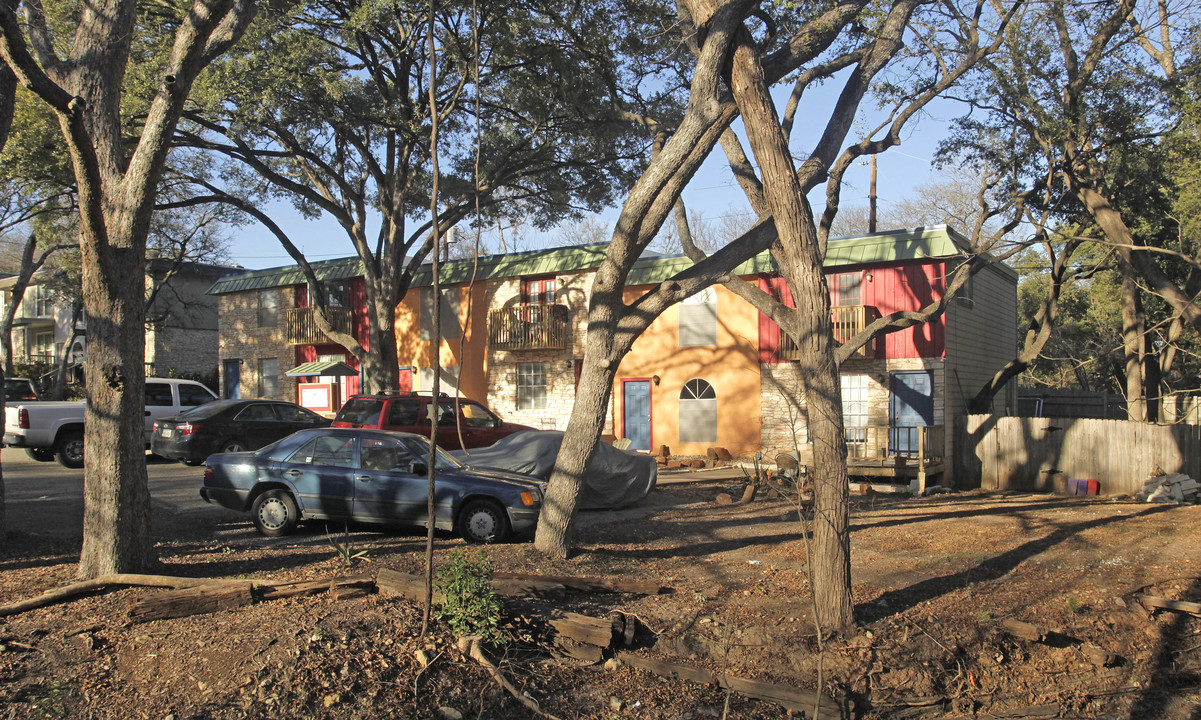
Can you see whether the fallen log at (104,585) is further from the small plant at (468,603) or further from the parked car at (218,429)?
the parked car at (218,429)

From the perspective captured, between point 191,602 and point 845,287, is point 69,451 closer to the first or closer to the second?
point 191,602

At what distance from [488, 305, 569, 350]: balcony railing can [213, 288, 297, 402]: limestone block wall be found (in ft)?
29.1

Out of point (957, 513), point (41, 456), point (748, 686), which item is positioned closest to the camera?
point (748, 686)

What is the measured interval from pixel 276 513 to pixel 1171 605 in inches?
368

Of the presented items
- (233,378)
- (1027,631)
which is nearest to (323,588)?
(1027,631)

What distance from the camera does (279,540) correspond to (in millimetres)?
9508

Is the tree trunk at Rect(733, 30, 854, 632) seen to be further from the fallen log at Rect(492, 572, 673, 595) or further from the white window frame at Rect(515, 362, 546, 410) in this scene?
the white window frame at Rect(515, 362, 546, 410)

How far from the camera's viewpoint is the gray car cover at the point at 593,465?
12648 millimetres

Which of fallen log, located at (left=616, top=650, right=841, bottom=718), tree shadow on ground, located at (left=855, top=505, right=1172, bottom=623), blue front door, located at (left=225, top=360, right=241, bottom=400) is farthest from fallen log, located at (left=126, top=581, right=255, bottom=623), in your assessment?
blue front door, located at (left=225, top=360, right=241, bottom=400)

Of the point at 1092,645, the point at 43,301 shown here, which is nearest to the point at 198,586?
the point at 1092,645

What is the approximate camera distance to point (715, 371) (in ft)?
68.5

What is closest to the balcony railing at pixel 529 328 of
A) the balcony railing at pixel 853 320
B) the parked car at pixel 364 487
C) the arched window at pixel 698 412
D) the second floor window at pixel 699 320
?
the second floor window at pixel 699 320

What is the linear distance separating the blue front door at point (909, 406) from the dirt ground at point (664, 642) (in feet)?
25.9

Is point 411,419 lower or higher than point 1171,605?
higher
